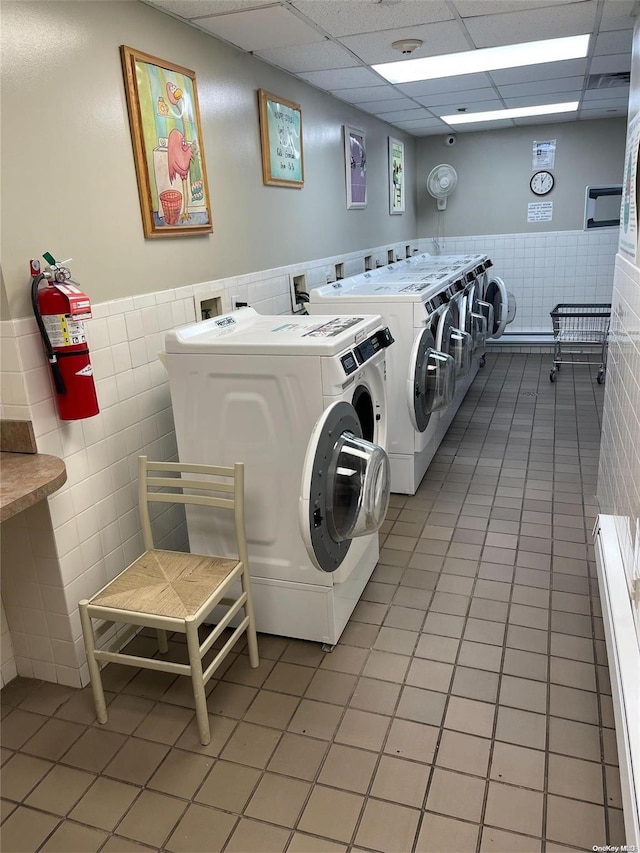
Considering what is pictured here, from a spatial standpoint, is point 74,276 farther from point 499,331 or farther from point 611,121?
point 611,121

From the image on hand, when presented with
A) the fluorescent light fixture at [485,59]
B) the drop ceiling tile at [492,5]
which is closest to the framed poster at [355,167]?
the fluorescent light fixture at [485,59]

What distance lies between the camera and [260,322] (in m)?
2.97

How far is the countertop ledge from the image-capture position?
1.79 m

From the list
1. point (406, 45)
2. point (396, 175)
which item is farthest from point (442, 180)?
point (406, 45)

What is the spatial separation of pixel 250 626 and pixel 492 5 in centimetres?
309

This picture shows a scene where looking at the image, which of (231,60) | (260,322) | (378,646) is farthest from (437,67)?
(378,646)

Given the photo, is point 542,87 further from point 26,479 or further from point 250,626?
point 26,479

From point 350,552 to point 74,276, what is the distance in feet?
5.09

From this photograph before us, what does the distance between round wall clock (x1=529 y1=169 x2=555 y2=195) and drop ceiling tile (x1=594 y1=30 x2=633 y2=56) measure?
129 inches

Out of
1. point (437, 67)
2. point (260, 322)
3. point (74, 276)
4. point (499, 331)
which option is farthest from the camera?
point (499, 331)

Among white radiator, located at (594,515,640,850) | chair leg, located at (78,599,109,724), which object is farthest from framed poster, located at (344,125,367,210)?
chair leg, located at (78,599,109,724)

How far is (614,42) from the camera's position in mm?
3672

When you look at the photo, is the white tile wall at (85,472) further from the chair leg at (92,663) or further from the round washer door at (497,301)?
the round washer door at (497,301)

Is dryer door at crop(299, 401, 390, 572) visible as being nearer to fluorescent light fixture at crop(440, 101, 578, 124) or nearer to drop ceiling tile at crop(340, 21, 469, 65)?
drop ceiling tile at crop(340, 21, 469, 65)
